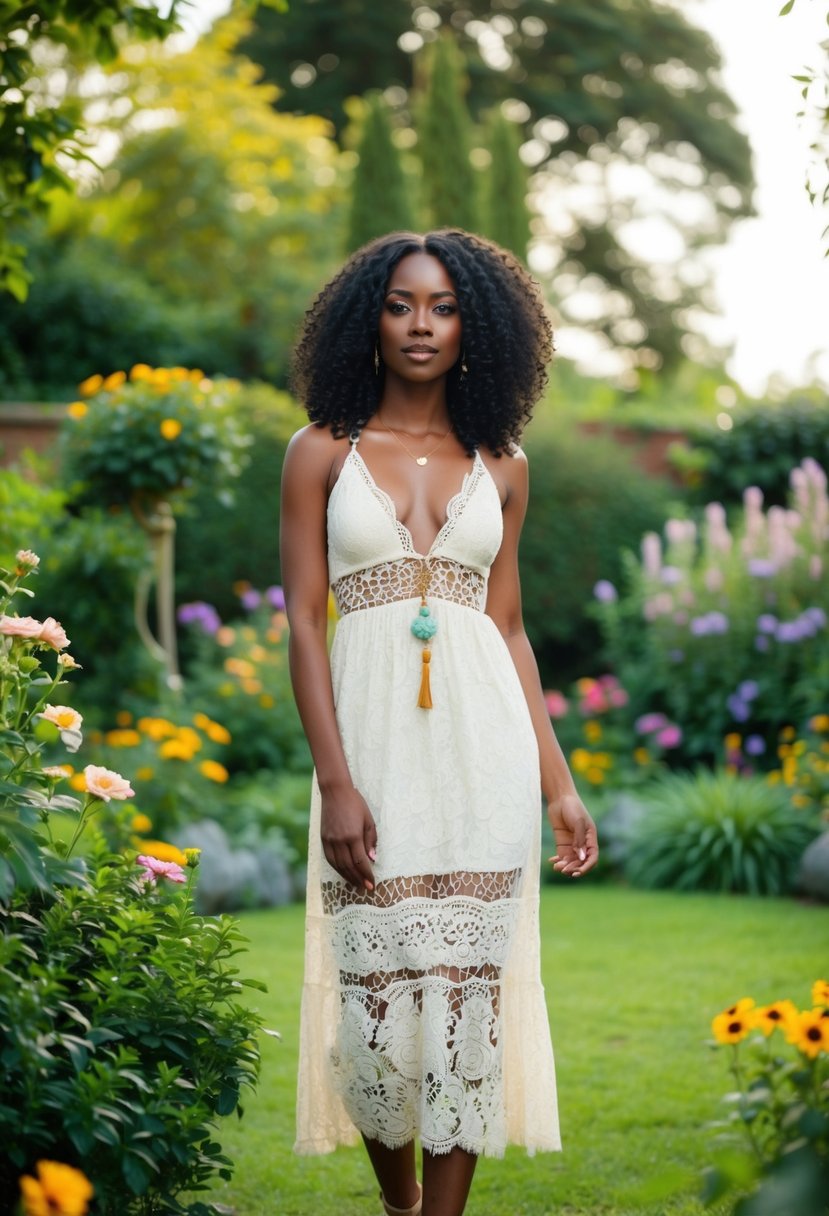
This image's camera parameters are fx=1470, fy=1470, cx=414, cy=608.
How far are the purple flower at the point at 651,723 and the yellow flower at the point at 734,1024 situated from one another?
6558 millimetres

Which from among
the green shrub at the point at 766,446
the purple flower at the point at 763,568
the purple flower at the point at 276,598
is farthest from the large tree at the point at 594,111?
the purple flower at the point at 763,568

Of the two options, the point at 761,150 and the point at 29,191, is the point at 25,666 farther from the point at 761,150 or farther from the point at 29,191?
the point at 761,150

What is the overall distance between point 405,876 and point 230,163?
1741 cm

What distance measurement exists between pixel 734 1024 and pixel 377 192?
11.7 m

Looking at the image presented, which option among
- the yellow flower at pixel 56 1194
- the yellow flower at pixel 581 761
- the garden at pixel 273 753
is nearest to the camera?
the yellow flower at pixel 56 1194

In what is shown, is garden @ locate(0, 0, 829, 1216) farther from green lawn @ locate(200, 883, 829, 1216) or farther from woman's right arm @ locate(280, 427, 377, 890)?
woman's right arm @ locate(280, 427, 377, 890)

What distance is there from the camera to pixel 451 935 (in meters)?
2.75

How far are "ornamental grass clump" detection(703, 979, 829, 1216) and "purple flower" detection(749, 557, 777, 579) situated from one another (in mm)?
6332

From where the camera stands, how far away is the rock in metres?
6.65

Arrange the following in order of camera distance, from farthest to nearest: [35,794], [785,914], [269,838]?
[269,838], [785,914], [35,794]

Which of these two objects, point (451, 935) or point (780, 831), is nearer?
point (451, 935)

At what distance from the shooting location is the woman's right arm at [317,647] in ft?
8.88

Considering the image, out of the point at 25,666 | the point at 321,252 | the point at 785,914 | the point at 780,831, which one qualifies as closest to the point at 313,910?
the point at 25,666

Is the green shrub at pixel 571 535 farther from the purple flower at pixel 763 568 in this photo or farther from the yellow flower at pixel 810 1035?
the yellow flower at pixel 810 1035
